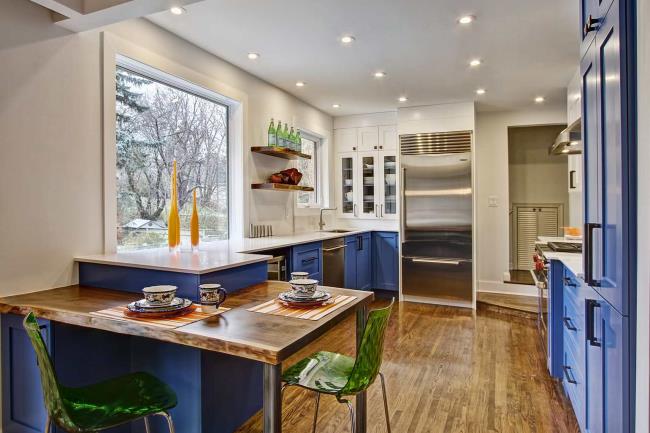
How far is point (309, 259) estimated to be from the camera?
3703mm

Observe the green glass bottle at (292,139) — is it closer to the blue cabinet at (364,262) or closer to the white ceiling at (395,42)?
the white ceiling at (395,42)

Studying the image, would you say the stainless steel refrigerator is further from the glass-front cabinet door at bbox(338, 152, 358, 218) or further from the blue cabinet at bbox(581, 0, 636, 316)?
the blue cabinet at bbox(581, 0, 636, 316)

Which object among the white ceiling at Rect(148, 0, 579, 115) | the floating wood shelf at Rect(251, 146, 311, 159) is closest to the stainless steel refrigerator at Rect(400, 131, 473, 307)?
the white ceiling at Rect(148, 0, 579, 115)

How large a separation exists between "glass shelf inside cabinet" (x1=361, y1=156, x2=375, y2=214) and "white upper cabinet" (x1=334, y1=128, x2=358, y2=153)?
0.83 ft

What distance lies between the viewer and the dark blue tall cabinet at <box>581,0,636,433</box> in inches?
46.2

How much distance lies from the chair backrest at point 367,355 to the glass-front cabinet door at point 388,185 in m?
3.97

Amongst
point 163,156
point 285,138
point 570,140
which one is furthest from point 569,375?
point 285,138

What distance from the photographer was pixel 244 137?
12.3 ft

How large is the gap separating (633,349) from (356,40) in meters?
2.66

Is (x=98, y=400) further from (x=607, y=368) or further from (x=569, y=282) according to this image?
(x=569, y=282)

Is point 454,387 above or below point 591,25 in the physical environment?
below

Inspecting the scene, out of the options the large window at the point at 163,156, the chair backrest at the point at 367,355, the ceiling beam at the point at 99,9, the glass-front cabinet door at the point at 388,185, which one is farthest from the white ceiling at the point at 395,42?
the chair backrest at the point at 367,355

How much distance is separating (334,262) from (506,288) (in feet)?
8.77

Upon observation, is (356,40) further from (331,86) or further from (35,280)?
(35,280)
